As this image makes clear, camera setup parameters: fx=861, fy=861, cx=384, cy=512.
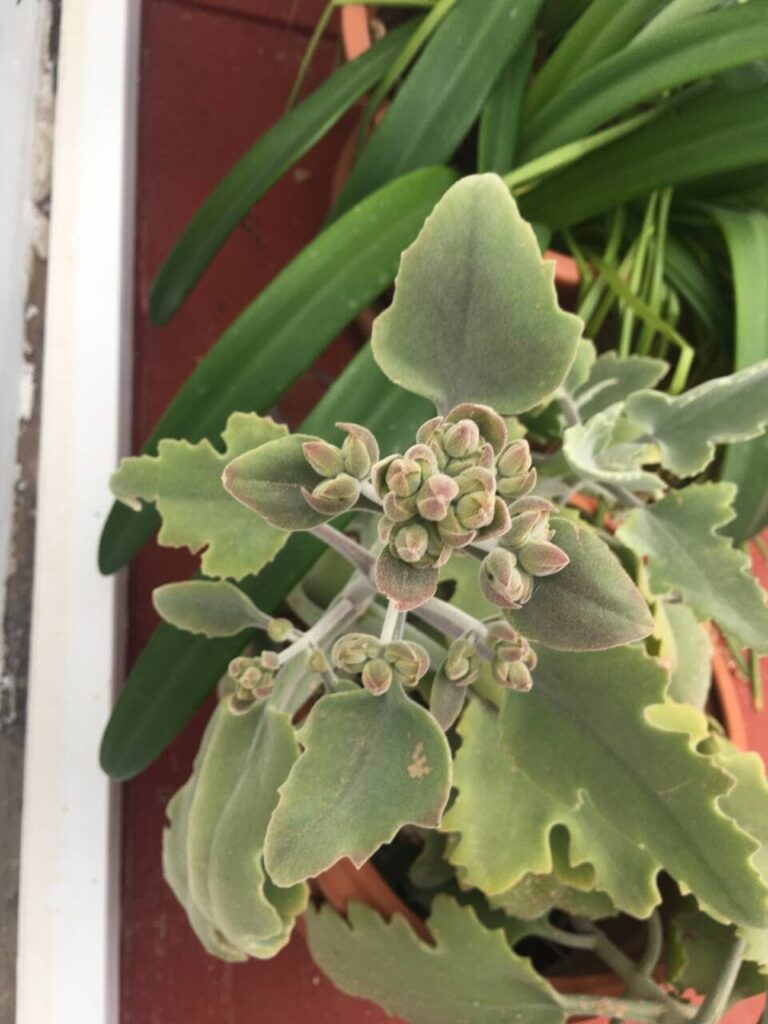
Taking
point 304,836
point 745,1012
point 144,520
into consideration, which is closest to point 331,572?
point 144,520

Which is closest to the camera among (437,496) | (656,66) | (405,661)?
(437,496)

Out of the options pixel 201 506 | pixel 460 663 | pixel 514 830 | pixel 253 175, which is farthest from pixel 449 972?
pixel 253 175

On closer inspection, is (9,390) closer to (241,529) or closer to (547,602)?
(241,529)

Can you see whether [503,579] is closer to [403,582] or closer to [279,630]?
[403,582]

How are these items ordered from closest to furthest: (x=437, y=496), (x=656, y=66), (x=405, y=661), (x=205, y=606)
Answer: (x=437, y=496), (x=405, y=661), (x=205, y=606), (x=656, y=66)

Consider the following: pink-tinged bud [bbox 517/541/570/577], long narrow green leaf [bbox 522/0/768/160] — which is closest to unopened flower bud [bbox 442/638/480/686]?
pink-tinged bud [bbox 517/541/570/577]

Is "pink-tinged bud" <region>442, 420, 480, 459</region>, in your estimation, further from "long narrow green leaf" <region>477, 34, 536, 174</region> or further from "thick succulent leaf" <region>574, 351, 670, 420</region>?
A: "long narrow green leaf" <region>477, 34, 536, 174</region>

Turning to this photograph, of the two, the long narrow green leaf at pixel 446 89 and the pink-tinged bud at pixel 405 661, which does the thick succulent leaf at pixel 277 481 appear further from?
the long narrow green leaf at pixel 446 89
